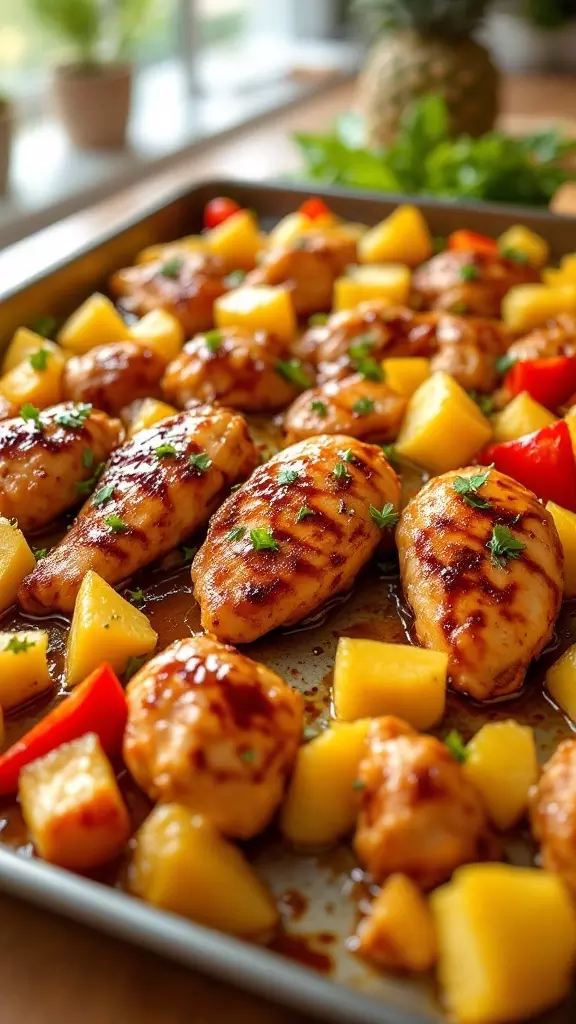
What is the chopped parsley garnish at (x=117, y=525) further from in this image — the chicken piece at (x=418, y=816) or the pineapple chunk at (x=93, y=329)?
the pineapple chunk at (x=93, y=329)

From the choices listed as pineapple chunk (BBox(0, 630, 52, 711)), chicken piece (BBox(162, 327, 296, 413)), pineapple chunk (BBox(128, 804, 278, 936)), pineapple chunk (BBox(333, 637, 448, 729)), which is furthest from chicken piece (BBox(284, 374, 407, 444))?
pineapple chunk (BBox(128, 804, 278, 936))

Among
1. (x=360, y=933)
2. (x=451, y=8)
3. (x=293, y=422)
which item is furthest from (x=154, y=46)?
(x=360, y=933)

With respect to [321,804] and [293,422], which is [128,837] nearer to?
[321,804]

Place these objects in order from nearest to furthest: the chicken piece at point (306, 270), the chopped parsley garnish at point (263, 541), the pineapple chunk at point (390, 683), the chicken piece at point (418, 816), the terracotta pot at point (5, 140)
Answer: the chicken piece at point (418, 816) → the pineapple chunk at point (390, 683) → the chopped parsley garnish at point (263, 541) → the chicken piece at point (306, 270) → the terracotta pot at point (5, 140)

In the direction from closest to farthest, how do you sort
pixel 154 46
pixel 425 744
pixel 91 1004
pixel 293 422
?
pixel 91 1004 → pixel 425 744 → pixel 293 422 → pixel 154 46

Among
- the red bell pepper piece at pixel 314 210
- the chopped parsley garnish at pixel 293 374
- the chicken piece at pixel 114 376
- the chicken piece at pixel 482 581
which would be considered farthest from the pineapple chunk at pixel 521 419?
the red bell pepper piece at pixel 314 210
